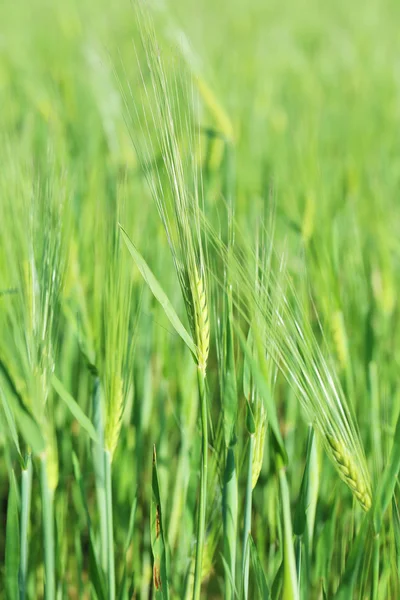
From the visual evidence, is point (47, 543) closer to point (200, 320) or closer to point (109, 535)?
point (109, 535)

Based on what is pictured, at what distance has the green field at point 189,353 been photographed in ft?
1.64

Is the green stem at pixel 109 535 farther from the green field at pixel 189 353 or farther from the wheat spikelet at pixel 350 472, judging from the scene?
the wheat spikelet at pixel 350 472

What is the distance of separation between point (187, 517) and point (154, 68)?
382 millimetres

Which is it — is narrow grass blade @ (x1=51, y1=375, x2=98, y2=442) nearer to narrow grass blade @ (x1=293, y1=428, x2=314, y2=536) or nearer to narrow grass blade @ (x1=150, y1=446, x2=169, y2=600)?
narrow grass blade @ (x1=150, y1=446, x2=169, y2=600)

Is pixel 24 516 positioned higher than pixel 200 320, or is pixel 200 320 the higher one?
pixel 200 320

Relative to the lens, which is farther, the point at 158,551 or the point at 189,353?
the point at 189,353

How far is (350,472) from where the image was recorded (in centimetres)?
49

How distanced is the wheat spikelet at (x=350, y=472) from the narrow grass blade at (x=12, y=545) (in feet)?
0.78

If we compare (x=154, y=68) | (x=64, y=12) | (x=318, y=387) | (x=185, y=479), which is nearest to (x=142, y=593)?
(x=185, y=479)

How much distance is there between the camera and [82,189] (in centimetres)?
114

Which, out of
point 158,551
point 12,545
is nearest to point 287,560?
point 158,551

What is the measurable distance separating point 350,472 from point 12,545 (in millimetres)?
256

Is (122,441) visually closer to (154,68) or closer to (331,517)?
(331,517)

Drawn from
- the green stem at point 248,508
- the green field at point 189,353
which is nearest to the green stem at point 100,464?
the green field at point 189,353
